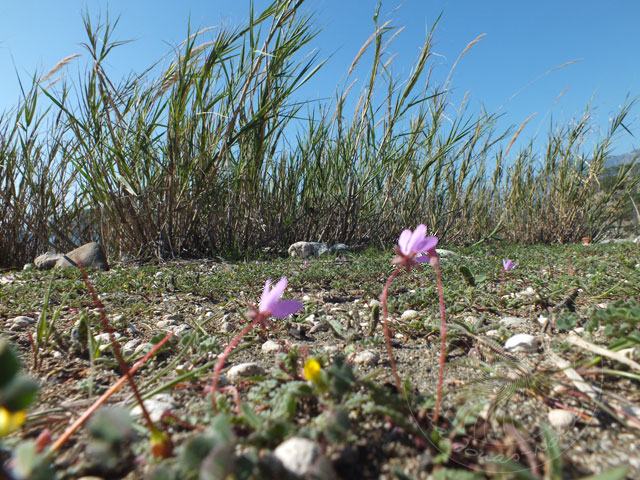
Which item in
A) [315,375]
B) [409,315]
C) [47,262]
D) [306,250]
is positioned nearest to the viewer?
[315,375]

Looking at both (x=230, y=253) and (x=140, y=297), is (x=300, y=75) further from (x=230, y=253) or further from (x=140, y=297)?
(x=140, y=297)

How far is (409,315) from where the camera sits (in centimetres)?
145

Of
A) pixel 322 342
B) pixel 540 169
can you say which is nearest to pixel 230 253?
pixel 322 342

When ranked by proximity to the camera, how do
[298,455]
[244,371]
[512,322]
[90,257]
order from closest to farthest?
1. [298,455]
2. [244,371]
3. [512,322]
4. [90,257]

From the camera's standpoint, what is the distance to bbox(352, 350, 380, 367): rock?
998 mm

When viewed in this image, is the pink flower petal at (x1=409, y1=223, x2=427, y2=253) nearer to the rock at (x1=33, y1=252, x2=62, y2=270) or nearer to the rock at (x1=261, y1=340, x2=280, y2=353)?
the rock at (x1=261, y1=340, x2=280, y2=353)

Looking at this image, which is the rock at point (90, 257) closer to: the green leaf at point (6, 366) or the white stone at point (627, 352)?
the green leaf at point (6, 366)

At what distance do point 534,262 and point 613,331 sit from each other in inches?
77.2

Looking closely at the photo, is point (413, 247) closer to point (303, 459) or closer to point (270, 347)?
point (303, 459)

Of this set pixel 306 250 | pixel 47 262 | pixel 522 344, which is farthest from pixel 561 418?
pixel 47 262

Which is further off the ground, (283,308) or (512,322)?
(283,308)

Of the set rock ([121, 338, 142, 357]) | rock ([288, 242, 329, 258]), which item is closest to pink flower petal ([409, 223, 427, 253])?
rock ([121, 338, 142, 357])

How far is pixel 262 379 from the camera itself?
0.84 m

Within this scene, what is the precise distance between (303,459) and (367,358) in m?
0.54
